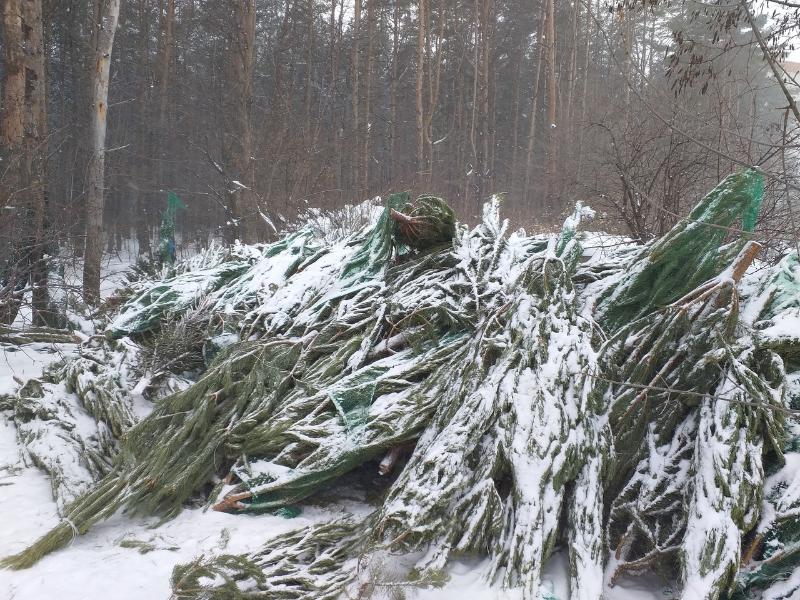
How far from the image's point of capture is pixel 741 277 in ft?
9.36

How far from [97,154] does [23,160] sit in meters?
2.18

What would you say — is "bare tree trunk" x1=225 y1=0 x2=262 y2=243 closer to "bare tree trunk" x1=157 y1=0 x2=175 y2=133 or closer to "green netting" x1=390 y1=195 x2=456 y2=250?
"green netting" x1=390 y1=195 x2=456 y2=250

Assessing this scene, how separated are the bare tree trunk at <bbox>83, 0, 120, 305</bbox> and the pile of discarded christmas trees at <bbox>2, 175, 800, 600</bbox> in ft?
14.3

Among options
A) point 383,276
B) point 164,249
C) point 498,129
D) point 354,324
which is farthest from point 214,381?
point 498,129

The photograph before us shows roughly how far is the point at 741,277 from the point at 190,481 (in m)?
2.95

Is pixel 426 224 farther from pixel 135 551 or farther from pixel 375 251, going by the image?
pixel 135 551

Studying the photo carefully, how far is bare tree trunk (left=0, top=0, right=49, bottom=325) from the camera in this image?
5.33 metres

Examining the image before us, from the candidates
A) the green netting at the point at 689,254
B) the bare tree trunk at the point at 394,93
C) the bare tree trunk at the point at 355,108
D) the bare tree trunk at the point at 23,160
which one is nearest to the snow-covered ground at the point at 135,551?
the green netting at the point at 689,254

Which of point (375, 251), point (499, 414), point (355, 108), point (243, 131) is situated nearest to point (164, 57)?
point (355, 108)

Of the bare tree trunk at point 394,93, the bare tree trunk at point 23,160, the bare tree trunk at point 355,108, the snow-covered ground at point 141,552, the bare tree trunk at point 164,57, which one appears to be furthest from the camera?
the bare tree trunk at point 164,57

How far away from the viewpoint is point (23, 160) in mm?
5965

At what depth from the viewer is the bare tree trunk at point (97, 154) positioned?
796 centimetres

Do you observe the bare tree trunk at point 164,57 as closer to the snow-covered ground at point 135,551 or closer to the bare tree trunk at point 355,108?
the bare tree trunk at point 355,108

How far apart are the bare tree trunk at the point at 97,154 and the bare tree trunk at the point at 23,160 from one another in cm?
125
